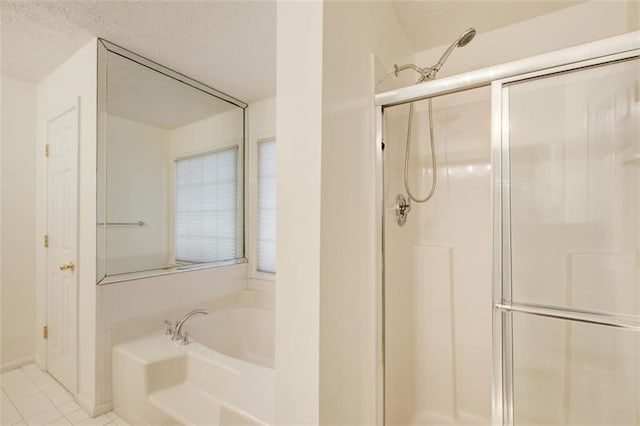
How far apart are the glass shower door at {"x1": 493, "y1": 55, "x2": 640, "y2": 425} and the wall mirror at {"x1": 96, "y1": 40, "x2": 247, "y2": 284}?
229 centimetres

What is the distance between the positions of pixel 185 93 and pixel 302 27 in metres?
1.96

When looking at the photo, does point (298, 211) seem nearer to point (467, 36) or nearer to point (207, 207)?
point (467, 36)

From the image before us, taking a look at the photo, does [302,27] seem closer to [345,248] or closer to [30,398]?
[345,248]

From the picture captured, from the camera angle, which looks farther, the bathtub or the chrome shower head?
the bathtub

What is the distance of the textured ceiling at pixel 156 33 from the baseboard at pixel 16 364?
2.39 m

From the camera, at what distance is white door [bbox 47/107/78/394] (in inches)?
85.4

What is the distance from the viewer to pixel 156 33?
6.43ft

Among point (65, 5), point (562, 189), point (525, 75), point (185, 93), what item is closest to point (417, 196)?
point (562, 189)

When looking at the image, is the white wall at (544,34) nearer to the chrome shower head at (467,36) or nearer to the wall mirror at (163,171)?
the chrome shower head at (467,36)

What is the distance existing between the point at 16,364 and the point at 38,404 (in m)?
0.78

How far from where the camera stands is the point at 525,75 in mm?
1025

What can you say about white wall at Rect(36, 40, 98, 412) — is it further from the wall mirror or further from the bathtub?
the bathtub

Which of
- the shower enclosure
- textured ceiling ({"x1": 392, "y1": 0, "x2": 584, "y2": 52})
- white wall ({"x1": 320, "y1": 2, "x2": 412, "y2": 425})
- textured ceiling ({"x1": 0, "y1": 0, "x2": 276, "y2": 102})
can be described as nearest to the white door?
textured ceiling ({"x1": 0, "y1": 0, "x2": 276, "y2": 102})

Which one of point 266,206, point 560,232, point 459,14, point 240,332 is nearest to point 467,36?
point 459,14
